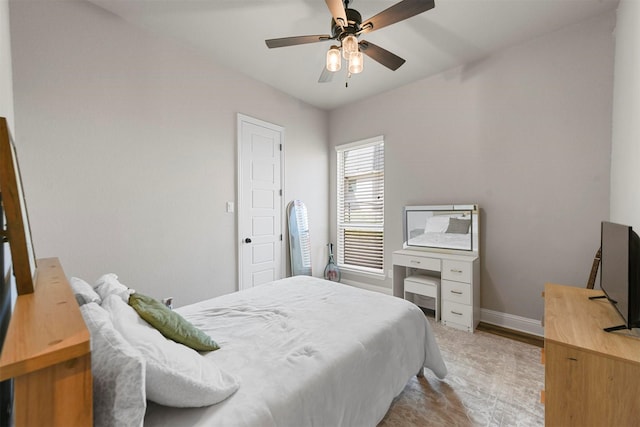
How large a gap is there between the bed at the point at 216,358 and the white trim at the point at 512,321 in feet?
4.68

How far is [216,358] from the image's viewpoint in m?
1.24

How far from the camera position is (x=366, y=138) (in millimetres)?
3963

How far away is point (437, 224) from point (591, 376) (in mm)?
2199

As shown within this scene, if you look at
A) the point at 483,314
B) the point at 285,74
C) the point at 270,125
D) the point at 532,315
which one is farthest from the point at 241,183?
the point at 532,315

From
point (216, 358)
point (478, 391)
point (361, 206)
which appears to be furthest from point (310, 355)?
point (361, 206)

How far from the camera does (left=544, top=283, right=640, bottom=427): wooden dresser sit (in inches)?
40.6

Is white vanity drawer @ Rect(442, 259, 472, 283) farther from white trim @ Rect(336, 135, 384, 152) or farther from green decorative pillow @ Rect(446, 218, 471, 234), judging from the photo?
white trim @ Rect(336, 135, 384, 152)

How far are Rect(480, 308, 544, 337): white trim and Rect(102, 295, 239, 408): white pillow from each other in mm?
2906

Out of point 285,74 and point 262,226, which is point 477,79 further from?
point 262,226

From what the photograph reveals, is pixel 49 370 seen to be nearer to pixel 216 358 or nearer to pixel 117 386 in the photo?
pixel 117 386

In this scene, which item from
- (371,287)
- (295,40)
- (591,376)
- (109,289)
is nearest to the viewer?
(591,376)

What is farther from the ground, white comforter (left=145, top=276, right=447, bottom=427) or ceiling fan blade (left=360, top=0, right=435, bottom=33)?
ceiling fan blade (left=360, top=0, right=435, bottom=33)

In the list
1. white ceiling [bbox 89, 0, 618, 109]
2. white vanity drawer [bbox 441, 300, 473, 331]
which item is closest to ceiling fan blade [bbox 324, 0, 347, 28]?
white ceiling [bbox 89, 0, 618, 109]

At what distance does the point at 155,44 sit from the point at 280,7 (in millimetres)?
1299
